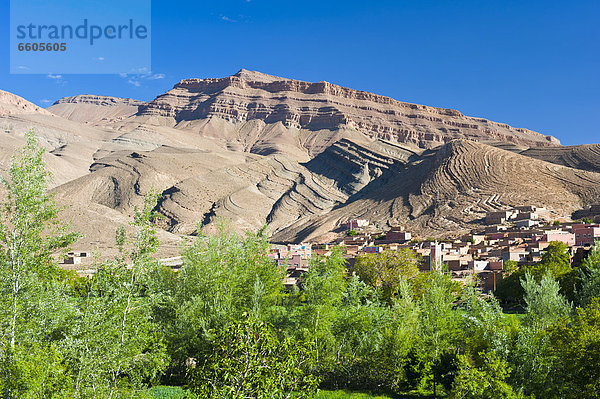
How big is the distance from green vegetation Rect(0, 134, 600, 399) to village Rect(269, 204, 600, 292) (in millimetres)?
9539

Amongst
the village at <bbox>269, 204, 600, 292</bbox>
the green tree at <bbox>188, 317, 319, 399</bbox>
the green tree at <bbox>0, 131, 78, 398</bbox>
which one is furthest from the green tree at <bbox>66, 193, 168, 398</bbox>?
the village at <bbox>269, 204, 600, 292</bbox>

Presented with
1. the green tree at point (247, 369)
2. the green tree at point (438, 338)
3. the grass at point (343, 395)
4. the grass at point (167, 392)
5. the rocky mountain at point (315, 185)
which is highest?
the rocky mountain at point (315, 185)

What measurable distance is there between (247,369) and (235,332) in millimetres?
710

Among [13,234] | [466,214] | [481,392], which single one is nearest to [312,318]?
[481,392]

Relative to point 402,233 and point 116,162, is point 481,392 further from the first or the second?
point 116,162

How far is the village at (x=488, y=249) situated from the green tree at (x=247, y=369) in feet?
76.1

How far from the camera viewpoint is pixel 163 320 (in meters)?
24.1

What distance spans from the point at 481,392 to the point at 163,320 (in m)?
15.7

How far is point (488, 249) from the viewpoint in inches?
2172

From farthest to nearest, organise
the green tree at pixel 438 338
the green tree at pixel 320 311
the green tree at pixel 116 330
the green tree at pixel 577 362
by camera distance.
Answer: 1. the green tree at pixel 320 311
2. the green tree at pixel 438 338
3. the green tree at pixel 577 362
4. the green tree at pixel 116 330

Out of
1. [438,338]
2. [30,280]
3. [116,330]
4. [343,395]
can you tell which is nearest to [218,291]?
[343,395]

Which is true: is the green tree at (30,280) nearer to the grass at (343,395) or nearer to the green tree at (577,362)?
the grass at (343,395)

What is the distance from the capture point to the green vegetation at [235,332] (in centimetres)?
1059

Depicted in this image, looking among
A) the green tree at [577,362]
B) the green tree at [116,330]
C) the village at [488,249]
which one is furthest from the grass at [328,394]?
the village at [488,249]
